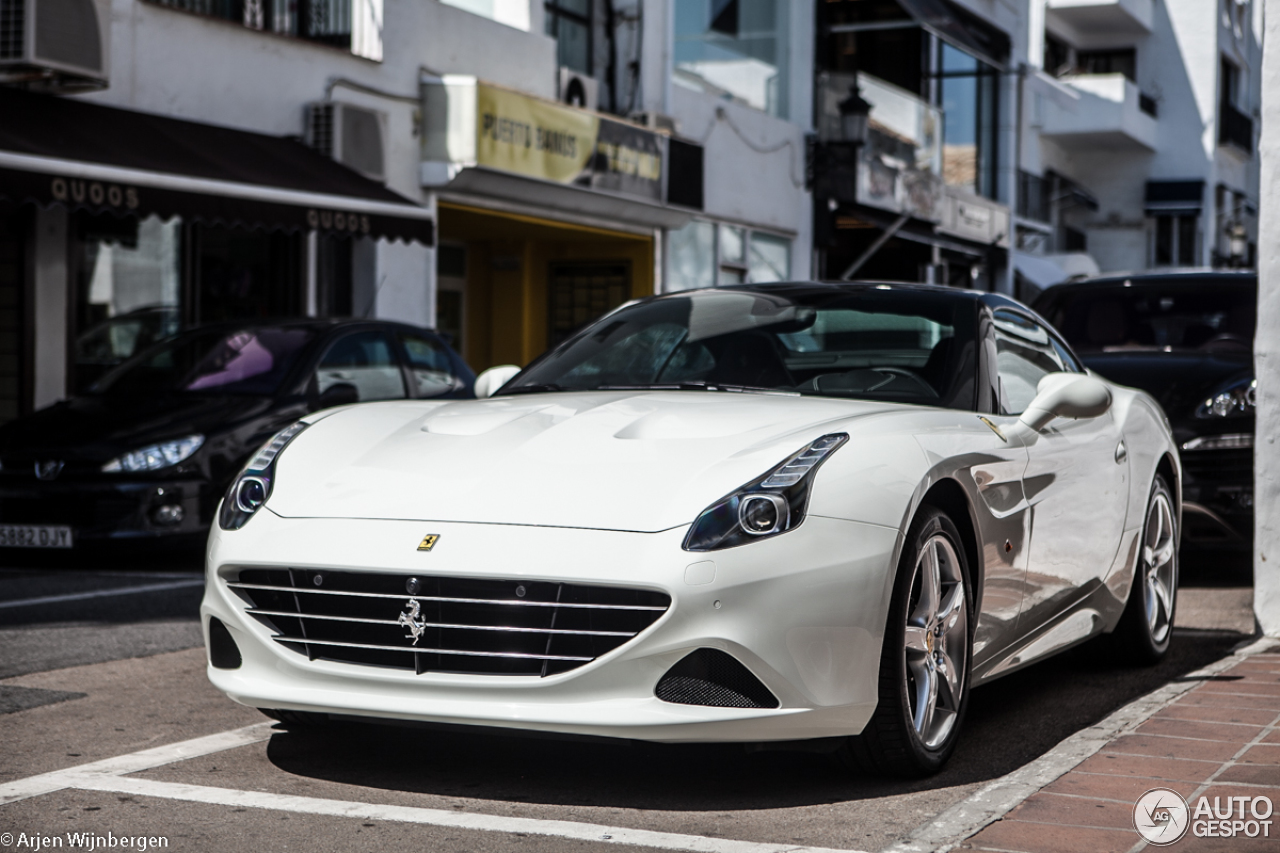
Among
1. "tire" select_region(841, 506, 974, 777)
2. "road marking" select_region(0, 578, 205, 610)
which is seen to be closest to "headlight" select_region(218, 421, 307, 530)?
"tire" select_region(841, 506, 974, 777)

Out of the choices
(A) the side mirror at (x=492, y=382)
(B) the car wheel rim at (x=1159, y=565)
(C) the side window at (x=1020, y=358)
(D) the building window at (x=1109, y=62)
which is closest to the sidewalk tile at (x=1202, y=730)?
(C) the side window at (x=1020, y=358)

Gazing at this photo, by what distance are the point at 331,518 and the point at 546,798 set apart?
2.75 ft

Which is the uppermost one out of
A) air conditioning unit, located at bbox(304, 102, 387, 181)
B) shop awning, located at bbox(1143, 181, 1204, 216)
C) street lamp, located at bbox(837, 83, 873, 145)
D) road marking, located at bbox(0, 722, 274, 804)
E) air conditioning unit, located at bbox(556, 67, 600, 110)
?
shop awning, located at bbox(1143, 181, 1204, 216)

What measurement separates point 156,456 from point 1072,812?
6229mm

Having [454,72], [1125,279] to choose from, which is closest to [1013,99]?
[454,72]

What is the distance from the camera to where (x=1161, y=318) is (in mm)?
9844

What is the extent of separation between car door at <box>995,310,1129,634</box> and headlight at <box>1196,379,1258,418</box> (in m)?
2.84

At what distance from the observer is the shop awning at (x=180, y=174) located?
10.7 metres

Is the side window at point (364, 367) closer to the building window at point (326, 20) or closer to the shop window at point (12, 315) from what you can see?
the shop window at point (12, 315)

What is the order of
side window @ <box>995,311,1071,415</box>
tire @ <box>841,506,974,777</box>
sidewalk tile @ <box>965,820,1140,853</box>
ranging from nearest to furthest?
sidewalk tile @ <box>965,820,1140,853</box>, tire @ <box>841,506,974,777</box>, side window @ <box>995,311,1071,415</box>

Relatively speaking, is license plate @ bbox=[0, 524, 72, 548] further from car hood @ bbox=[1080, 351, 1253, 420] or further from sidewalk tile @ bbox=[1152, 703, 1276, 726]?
sidewalk tile @ bbox=[1152, 703, 1276, 726]

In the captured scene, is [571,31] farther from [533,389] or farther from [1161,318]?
[533,389]

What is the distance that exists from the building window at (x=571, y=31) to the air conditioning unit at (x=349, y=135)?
4.07 m

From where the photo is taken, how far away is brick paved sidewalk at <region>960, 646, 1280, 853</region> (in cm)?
357
